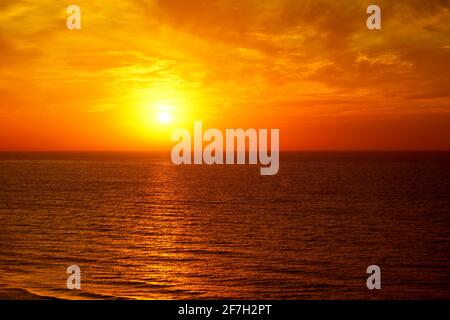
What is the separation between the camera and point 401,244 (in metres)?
55.3

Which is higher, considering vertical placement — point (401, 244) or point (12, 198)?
point (12, 198)

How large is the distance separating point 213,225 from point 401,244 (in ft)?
88.8

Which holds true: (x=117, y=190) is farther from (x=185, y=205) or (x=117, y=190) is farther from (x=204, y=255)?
(x=204, y=255)

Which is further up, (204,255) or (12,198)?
(12,198)

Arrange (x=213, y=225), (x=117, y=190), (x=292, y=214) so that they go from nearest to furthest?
(x=213, y=225) → (x=292, y=214) → (x=117, y=190)

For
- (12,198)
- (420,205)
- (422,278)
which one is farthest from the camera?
(12,198)

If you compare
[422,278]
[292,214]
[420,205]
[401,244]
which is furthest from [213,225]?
[420,205]
